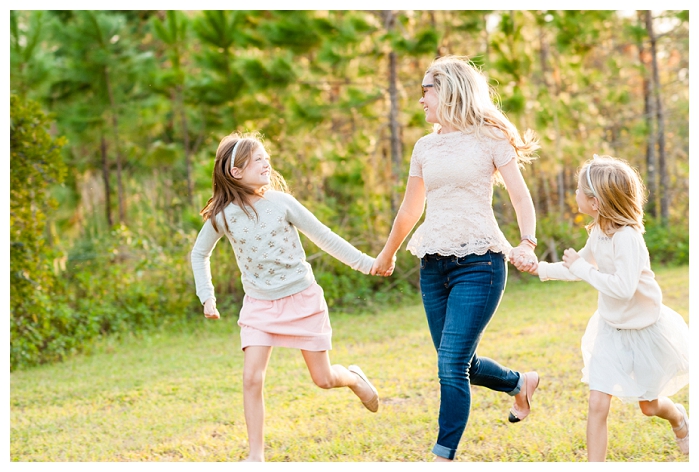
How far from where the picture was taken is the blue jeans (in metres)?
2.93

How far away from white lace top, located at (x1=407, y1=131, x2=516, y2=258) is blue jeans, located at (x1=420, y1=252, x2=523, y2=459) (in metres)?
0.05

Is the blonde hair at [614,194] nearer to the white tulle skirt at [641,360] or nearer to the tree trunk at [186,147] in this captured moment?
the white tulle skirt at [641,360]

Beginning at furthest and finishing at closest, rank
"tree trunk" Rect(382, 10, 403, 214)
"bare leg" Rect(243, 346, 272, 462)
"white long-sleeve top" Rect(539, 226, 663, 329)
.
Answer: "tree trunk" Rect(382, 10, 403, 214)
"bare leg" Rect(243, 346, 272, 462)
"white long-sleeve top" Rect(539, 226, 663, 329)

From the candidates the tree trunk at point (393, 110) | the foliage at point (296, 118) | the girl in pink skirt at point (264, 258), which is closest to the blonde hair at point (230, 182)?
the girl in pink skirt at point (264, 258)

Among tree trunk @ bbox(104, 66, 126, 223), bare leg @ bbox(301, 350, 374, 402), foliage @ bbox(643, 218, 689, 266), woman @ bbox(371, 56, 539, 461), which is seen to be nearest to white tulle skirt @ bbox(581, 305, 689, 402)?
woman @ bbox(371, 56, 539, 461)

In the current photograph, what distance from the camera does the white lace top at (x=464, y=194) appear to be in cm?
300

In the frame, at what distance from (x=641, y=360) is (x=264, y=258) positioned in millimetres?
1579

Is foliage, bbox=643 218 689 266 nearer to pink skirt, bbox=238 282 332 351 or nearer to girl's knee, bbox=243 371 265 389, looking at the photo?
pink skirt, bbox=238 282 332 351

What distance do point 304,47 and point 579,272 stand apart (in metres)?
7.03

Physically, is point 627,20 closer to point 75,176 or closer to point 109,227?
point 109,227

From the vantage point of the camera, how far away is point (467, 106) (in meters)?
3.07

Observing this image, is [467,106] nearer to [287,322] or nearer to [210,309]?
[287,322]

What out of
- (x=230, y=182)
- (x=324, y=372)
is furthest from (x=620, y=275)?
(x=230, y=182)
